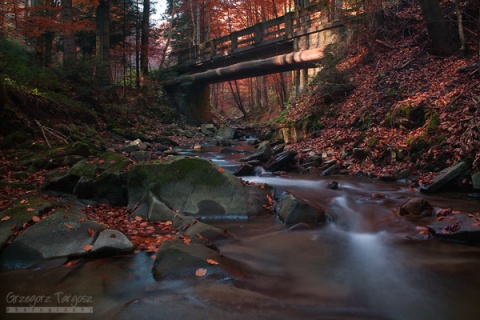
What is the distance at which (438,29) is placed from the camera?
9.91 meters

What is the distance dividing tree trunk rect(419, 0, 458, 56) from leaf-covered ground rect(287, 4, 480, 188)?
0.33m

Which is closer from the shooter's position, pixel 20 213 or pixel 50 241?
pixel 50 241

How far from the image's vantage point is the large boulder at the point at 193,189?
586 cm

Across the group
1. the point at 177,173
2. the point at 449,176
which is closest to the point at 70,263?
the point at 177,173

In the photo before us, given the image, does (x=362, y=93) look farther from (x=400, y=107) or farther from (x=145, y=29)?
(x=145, y=29)

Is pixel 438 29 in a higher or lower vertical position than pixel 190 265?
higher

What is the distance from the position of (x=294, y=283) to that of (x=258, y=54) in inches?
755

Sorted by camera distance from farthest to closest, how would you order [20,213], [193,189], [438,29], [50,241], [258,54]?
[258,54] → [438,29] → [193,189] → [20,213] → [50,241]

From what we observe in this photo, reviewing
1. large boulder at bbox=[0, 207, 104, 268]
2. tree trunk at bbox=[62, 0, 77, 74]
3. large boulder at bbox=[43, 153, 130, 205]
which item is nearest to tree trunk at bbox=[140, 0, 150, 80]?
tree trunk at bbox=[62, 0, 77, 74]

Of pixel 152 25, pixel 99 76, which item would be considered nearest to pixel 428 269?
pixel 99 76

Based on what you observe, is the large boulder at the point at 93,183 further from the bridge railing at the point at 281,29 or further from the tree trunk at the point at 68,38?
the bridge railing at the point at 281,29

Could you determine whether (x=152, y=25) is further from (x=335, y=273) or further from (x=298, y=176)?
(x=335, y=273)

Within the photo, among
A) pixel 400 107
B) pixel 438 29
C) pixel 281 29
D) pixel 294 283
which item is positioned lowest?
pixel 294 283

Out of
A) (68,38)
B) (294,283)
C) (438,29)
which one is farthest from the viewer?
(68,38)
